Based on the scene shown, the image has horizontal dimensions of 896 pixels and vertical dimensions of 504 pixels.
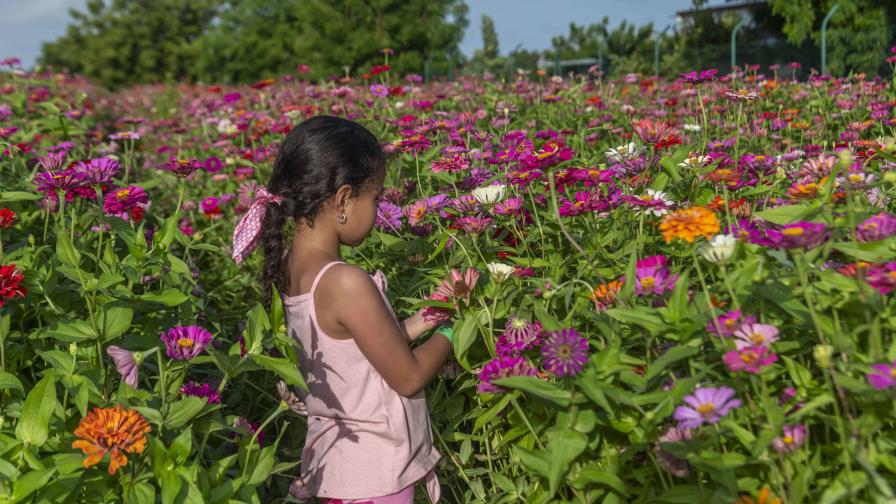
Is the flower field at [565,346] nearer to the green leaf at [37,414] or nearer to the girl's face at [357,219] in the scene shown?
the green leaf at [37,414]

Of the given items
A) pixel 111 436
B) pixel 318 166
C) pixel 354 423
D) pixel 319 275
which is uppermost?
pixel 318 166

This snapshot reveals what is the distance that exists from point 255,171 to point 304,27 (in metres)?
21.6

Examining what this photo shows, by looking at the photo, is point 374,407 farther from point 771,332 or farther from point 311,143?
point 771,332

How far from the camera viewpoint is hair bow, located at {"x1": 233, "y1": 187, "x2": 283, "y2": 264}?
1.95m

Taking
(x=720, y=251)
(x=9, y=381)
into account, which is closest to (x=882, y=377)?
(x=720, y=251)

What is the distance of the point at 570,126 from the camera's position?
13.4ft

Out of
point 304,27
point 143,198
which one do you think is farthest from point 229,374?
point 304,27

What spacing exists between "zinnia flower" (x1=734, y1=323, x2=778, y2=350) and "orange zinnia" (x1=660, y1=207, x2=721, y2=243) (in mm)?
171

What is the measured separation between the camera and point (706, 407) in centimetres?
124

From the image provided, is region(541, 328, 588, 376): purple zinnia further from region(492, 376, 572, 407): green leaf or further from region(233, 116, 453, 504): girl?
region(233, 116, 453, 504): girl

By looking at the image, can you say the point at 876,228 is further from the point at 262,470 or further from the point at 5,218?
the point at 5,218

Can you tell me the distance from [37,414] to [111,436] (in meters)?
0.33

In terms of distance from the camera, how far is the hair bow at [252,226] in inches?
76.6

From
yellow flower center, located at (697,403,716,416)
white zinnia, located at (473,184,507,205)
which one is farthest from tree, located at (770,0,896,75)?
yellow flower center, located at (697,403,716,416)
